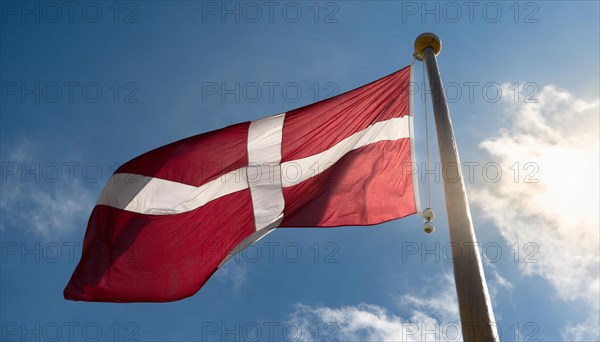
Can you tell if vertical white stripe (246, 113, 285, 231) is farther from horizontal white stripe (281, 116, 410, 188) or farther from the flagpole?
the flagpole

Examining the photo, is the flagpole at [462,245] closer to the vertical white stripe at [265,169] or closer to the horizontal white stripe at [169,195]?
the vertical white stripe at [265,169]

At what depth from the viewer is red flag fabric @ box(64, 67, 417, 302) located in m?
9.79

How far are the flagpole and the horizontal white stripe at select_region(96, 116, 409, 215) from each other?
1.59m

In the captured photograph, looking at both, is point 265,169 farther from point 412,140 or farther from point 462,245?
point 462,245

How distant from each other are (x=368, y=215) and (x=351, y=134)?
5.13 feet

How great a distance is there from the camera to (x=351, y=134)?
35.1 feet

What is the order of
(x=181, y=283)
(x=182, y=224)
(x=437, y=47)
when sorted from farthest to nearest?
(x=437, y=47), (x=182, y=224), (x=181, y=283)

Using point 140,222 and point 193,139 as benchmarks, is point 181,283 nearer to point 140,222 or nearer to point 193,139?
point 140,222

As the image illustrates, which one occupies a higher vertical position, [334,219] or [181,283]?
[334,219]

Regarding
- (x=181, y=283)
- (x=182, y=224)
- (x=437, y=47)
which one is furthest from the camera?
(x=437, y=47)

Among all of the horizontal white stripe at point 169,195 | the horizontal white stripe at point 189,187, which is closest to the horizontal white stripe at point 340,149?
the horizontal white stripe at point 189,187

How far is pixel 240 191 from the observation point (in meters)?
10.4

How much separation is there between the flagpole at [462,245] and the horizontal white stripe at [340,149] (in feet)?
3.56

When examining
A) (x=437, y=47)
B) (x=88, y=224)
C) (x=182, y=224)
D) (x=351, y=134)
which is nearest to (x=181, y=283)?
(x=182, y=224)
